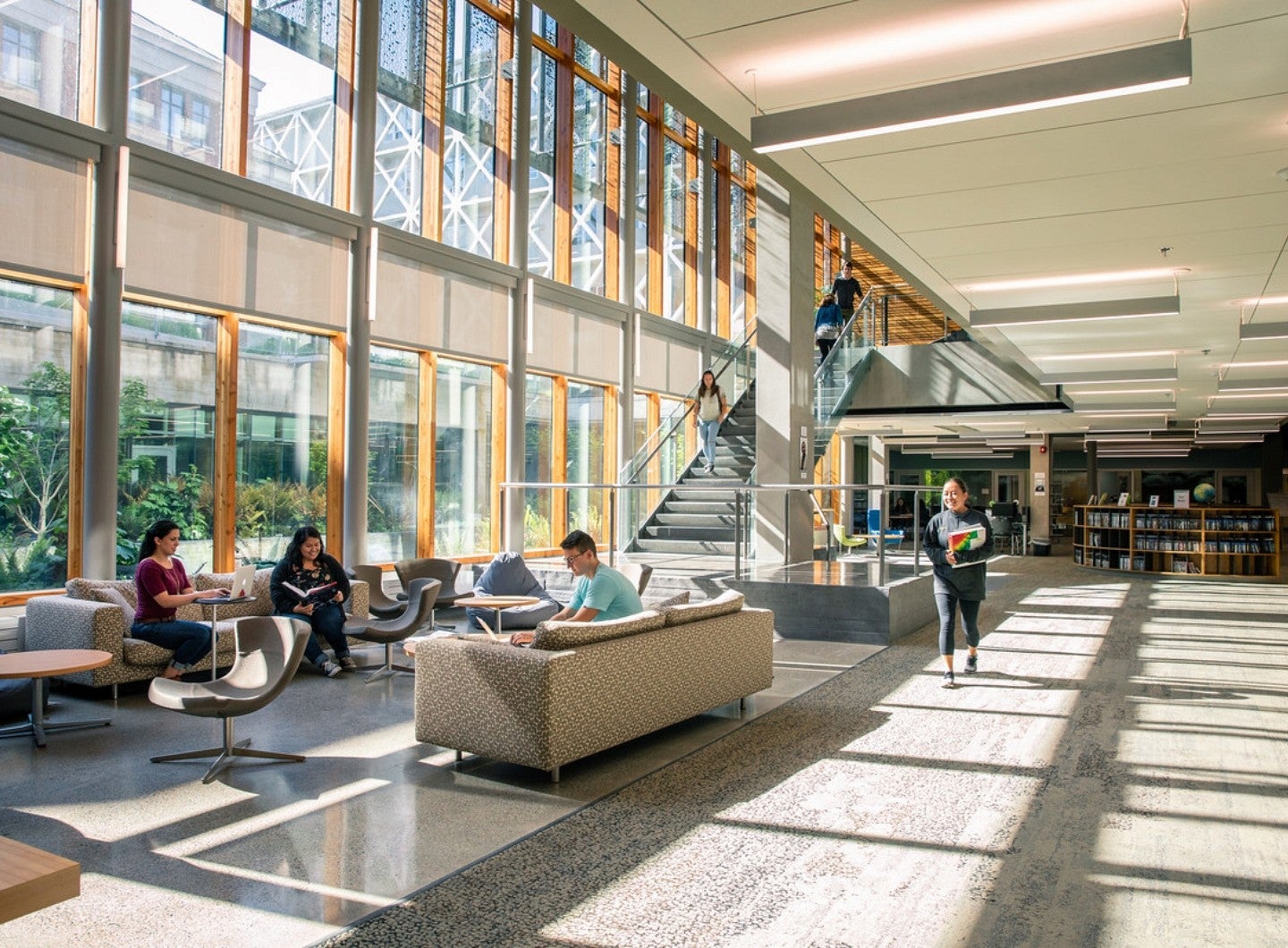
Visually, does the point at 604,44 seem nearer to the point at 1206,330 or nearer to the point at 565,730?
the point at 565,730

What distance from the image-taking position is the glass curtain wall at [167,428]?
331 inches

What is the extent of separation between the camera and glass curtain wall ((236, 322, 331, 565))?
9.51 m

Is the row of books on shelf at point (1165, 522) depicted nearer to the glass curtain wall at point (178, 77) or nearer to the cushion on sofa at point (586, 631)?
the cushion on sofa at point (586, 631)

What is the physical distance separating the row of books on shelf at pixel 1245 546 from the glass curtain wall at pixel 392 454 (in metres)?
14.5

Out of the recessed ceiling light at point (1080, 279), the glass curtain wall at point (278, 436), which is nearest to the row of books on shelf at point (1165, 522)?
the recessed ceiling light at point (1080, 279)

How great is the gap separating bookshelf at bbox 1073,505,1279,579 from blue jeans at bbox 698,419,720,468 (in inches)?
385

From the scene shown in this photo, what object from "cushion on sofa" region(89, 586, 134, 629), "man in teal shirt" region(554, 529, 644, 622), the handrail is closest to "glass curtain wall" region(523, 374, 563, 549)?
the handrail

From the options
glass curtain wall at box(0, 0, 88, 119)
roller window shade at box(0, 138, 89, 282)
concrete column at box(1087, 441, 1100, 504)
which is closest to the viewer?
roller window shade at box(0, 138, 89, 282)

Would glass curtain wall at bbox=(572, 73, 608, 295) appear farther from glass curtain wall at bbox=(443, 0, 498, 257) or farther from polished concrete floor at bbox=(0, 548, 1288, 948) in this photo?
polished concrete floor at bbox=(0, 548, 1288, 948)

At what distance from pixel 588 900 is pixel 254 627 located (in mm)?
2775

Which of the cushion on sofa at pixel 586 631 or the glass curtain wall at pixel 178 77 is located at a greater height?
the glass curtain wall at pixel 178 77

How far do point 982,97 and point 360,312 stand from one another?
7.35 metres

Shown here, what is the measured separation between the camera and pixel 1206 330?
35.8 feet

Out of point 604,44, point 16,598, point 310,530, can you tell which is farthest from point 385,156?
point 604,44
